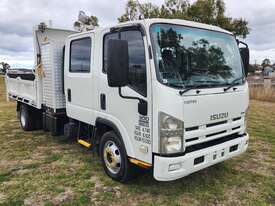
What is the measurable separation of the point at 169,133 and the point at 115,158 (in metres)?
1.18

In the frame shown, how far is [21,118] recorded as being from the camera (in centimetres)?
782

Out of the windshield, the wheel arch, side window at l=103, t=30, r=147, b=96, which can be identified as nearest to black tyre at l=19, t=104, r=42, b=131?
the wheel arch

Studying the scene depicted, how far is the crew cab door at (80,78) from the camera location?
15.0ft

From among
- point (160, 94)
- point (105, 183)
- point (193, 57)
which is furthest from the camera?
point (105, 183)

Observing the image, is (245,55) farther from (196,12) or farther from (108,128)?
(196,12)

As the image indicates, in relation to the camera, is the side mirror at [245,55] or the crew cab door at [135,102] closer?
the crew cab door at [135,102]

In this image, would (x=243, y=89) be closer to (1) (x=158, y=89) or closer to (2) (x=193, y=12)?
(1) (x=158, y=89)

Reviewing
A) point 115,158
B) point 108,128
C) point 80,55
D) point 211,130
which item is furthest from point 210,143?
point 80,55

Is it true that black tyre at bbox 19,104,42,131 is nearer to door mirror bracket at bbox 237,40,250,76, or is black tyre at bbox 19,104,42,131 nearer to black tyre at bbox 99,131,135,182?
black tyre at bbox 99,131,135,182

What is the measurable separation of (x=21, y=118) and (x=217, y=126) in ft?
18.7

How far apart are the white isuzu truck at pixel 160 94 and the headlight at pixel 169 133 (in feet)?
0.04

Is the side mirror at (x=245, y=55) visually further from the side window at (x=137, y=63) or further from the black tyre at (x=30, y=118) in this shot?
the black tyre at (x=30, y=118)

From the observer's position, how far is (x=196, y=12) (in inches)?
693

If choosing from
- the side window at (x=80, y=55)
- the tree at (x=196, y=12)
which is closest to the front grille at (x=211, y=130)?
the side window at (x=80, y=55)
